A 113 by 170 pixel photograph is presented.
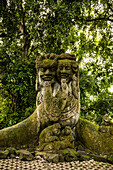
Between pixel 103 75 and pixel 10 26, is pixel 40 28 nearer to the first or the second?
pixel 10 26

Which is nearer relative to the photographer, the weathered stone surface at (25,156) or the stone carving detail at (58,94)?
the weathered stone surface at (25,156)

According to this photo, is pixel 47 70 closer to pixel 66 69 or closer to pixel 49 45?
pixel 66 69

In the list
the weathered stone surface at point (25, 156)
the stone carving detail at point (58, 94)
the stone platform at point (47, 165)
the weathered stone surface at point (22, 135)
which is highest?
the stone carving detail at point (58, 94)

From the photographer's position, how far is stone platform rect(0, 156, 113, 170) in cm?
309

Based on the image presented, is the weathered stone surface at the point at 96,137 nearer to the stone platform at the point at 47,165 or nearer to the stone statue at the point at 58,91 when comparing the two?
the stone statue at the point at 58,91

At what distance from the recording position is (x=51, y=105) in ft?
13.4

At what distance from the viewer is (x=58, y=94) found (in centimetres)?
420

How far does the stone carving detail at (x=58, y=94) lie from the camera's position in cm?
400

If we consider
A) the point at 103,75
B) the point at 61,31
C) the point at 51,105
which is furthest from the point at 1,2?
the point at 51,105

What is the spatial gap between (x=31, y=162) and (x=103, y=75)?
6157mm

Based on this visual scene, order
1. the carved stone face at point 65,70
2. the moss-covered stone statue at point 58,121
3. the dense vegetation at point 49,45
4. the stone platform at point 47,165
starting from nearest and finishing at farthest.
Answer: the stone platform at point 47,165
the moss-covered stone statue at point 58,121
the carved stone face at point 65,70
the dense vegetation at point 49,45

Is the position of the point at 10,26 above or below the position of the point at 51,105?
above

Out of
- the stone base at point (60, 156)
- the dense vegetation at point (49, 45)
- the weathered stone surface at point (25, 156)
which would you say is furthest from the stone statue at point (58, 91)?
the dense vegetation at point (49, 45)

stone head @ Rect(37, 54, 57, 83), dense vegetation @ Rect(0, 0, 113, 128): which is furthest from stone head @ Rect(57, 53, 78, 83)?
dense vegetation @ Rect(0, 0, 113, 128)
